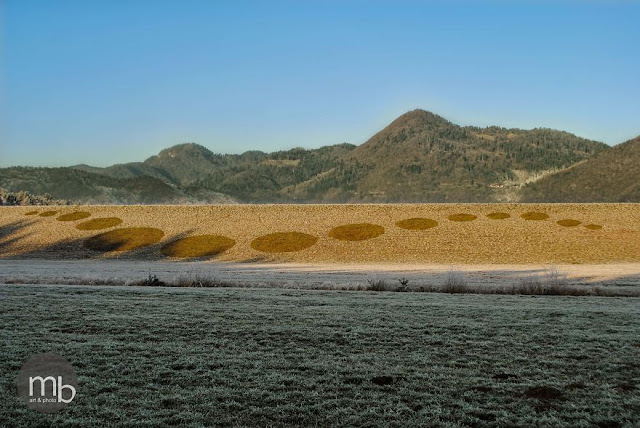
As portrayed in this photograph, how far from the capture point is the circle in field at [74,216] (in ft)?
227

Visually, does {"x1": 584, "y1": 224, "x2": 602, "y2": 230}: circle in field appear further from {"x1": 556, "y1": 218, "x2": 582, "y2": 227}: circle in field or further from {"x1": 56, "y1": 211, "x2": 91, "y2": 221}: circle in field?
{"x1": 56, "y1": 211, "x2": 91, "y2": 221}: circle in field

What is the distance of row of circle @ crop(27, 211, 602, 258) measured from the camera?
56812 millimetres

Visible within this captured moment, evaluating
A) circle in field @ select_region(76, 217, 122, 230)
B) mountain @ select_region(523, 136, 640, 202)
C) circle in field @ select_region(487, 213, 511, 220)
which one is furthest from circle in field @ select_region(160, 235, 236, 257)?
mountain @ select_region(523, 136, 640, 202)

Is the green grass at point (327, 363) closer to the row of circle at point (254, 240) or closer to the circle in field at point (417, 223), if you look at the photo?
the row of circle at point (254, 240)

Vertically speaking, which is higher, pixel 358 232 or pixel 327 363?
pixel 327 363

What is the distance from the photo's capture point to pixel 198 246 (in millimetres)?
57969

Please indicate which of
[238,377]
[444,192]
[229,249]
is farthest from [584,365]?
[444,192]

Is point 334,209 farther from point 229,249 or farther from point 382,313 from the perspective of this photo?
point 382,313

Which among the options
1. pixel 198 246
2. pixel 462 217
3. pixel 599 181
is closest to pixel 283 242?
pixel 198 246

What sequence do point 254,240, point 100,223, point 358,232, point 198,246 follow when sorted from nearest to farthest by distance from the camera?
1. point 198,246
2. point 254,240
3. point 358,232
4. point 100,223

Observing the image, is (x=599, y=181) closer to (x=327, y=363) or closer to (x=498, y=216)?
(x=498, y=216)

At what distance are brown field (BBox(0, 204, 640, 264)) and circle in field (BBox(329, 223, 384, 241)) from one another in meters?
0.32

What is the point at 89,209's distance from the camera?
73.6 meters

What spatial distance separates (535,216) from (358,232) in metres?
20.1
